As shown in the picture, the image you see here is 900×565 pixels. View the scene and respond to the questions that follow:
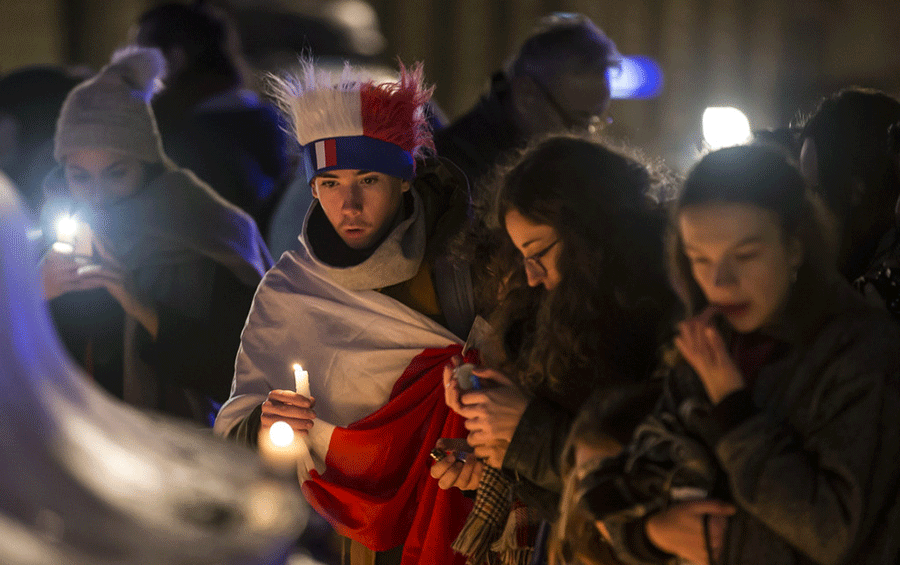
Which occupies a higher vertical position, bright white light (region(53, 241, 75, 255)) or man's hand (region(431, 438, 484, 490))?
bright white light (region(53, 241, 75, 255))

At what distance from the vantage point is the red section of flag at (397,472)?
101 inches

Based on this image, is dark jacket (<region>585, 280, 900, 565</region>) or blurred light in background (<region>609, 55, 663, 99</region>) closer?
dark jacket (<region>585, 280, 900, 565</region>)

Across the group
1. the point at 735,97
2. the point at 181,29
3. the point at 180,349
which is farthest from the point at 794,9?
Result: the point at 180,349

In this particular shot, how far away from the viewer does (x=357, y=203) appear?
105 inches

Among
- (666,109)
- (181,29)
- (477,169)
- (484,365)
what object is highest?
(666,109)

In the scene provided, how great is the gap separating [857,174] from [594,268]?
0.69m

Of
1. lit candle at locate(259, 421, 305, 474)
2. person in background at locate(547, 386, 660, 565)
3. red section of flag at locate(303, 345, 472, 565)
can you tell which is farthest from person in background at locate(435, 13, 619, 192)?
person in background at locate(547, 386, 660, 565)

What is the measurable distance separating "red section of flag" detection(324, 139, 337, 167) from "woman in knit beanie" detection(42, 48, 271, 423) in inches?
39.7

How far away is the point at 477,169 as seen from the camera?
155 inches

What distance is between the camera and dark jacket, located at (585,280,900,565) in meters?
1.55

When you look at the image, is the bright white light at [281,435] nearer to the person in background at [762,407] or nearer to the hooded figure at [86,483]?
the person in background at [762,407]

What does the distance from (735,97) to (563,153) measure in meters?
9.48

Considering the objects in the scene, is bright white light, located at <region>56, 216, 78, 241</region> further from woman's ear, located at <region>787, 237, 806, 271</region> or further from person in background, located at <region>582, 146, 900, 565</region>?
woman's ear, located at <region>787, 237, 806, 271</region>

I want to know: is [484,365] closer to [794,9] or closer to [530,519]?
[530,519]
